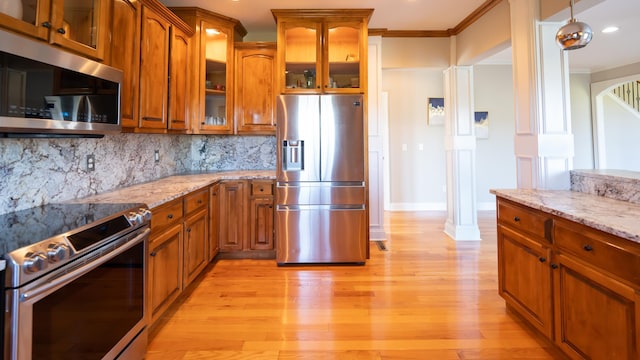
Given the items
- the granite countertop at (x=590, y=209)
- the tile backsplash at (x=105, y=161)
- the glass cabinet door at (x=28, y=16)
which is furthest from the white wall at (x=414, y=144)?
the glass cabinet door at (x=28, y=16)

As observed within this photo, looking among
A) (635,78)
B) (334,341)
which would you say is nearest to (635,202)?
(334,341)

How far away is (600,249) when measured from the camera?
1.35 m

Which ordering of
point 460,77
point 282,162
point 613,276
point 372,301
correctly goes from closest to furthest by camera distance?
point 613,276 < point 372,301 < point 282,162 < point 460,77

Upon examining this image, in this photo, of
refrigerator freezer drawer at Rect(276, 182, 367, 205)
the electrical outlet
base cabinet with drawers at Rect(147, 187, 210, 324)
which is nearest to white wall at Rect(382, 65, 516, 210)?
refrigerator freezer drawer at Rect(276, 182, 367, 205)

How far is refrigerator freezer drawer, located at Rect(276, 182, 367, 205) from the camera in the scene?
10.5 feet

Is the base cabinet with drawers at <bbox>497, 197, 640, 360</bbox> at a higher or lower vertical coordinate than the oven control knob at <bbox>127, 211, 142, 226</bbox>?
lower

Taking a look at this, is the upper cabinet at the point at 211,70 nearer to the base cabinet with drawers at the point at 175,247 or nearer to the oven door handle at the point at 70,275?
the base cabinet with drawers at the point at 175,247

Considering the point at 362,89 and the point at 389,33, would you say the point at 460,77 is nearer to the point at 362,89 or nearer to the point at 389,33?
the point at 389,33

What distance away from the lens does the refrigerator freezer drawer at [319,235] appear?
3201mm

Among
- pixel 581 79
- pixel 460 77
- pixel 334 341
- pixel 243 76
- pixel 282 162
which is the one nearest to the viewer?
pixel 334 341

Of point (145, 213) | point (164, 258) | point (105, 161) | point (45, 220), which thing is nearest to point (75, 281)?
point (45, 220)

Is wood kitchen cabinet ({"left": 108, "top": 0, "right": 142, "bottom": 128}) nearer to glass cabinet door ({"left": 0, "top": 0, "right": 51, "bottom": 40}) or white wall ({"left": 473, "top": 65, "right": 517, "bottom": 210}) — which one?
glass cabinet door ({"left": 0, "top": 0, "right": 51, "bottom": 40})

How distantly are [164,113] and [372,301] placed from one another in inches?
88.0

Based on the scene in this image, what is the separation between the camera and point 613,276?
1.29 meters
